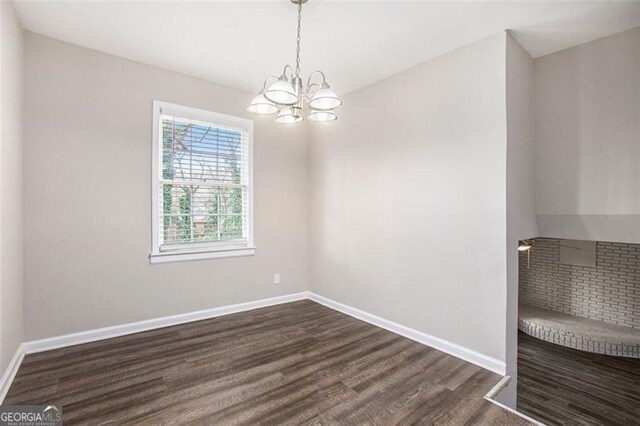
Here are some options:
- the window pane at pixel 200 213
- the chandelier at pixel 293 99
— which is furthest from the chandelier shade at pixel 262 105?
the window pane at pixel 200 213

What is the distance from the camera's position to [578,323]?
442 cm

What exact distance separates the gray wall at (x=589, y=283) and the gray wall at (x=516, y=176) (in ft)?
8.55

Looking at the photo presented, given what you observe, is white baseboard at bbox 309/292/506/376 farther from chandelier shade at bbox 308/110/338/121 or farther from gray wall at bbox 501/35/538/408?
chandelier shade at bbox 308/110/338/121

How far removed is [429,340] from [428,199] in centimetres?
139

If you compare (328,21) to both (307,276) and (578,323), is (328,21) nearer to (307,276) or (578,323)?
(307,276)

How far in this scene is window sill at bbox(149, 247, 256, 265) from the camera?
3332 mm

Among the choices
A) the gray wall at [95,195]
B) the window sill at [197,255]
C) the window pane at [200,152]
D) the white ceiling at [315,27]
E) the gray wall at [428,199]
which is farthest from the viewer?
the window pane at [200,152]

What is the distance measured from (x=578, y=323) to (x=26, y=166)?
22.3ft

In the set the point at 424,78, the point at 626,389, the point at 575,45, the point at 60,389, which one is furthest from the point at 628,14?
the point at 60,389

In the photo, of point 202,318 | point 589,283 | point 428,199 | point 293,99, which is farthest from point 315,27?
point 589,283

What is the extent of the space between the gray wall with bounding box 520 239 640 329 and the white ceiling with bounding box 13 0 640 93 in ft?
11.0

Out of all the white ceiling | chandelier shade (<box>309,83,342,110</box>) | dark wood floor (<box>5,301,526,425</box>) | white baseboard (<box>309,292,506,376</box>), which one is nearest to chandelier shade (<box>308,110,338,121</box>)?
chandelier shade (<box>309,83,342,110</box>)

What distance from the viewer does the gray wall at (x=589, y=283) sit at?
427 centimetres

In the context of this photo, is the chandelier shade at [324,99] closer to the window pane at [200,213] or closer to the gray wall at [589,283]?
the window pane at [200,213]
